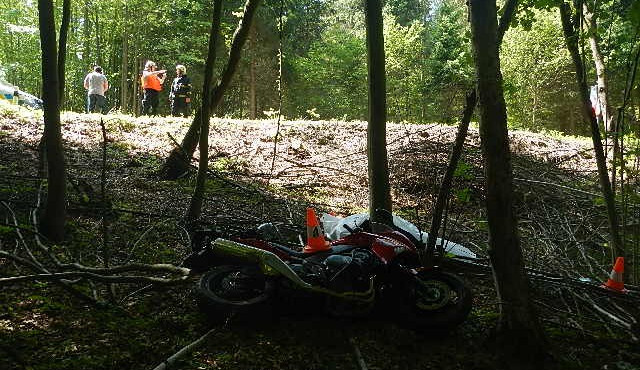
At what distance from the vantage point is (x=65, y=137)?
9.90 m

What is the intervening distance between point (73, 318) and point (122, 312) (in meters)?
0.34

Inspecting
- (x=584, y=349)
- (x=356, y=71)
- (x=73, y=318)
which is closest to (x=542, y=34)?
(x=356, y=71)

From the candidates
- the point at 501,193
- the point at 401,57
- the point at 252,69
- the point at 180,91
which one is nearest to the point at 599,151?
the point at 501,193

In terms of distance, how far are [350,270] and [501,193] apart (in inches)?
47.7

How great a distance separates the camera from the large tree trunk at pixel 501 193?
10.6 ft

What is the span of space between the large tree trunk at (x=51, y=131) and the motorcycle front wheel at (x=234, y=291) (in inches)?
86.9

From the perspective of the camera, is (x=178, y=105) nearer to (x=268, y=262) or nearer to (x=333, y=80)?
(x=268, y=262)

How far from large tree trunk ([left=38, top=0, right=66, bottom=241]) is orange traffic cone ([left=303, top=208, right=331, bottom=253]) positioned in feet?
9.04

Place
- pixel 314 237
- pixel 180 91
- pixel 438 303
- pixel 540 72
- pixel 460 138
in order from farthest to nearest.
Answer: 1. pixel 540 72
2. pixel 180 91
3. pixel 460 138
4. pixel 314 237
5. pixel 438 303

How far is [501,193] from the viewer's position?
3264 millimetres

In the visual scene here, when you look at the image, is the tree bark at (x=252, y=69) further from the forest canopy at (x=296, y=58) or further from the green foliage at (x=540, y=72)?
the green foliage at (x=540, y=72)

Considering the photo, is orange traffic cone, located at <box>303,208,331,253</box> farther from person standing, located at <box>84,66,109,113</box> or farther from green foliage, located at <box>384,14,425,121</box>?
green foliage, located at <box>384,14,425,121</box>

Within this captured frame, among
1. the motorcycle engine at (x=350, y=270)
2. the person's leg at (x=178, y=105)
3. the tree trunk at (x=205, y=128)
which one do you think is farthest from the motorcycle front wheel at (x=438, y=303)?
the person's leg at (x=178, y=105)

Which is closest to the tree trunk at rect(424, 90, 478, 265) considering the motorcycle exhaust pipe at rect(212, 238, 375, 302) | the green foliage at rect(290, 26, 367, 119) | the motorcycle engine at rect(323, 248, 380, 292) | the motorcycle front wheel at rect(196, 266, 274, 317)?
the motorcycle engine at rect(323, 248, 380, 292)
